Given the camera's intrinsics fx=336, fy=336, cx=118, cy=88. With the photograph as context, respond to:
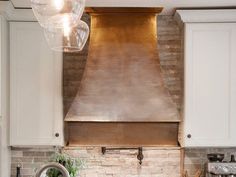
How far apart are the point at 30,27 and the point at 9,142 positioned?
969 millimetres

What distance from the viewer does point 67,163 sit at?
278 centimetres

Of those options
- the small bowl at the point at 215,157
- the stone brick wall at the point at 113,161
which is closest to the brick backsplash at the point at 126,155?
the stone brick wall at the point at 113,161

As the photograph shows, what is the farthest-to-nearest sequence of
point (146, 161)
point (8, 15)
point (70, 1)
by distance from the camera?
point (146, 161), point (8, 15), point (70, 1)

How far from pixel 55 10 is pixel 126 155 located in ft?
6.01

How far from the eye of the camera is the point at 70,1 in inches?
58.0

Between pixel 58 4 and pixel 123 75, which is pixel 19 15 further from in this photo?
pixel 58 4

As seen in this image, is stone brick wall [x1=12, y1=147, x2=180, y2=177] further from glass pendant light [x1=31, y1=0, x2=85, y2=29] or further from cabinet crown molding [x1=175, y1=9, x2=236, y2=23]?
glass pendant light [x1=31, y1=0, x2=85, y2=29]

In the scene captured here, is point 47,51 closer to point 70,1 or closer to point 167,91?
point 167,91

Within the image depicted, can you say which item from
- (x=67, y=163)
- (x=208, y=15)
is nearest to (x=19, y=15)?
(x=67, y=163)

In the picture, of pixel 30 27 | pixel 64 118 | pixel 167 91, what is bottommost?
pixel 64 118

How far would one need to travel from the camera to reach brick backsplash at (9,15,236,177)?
3000 millimetres

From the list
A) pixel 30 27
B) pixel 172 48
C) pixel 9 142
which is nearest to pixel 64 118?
pixel 9 142

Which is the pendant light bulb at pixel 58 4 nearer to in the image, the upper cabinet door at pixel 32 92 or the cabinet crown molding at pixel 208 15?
the upper cabinet door at pixel 32 92

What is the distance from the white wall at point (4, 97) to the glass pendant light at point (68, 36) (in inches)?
36.1
